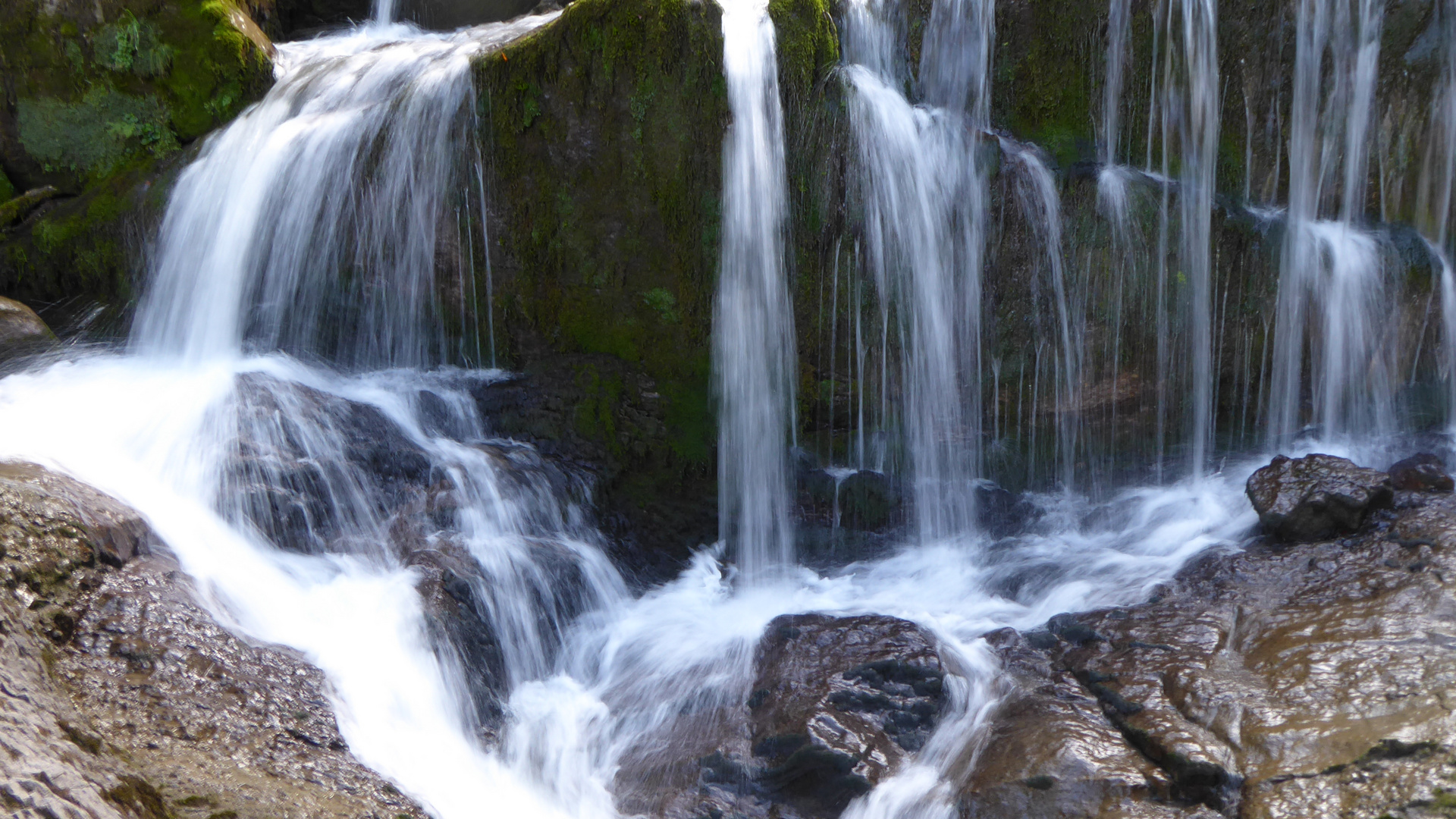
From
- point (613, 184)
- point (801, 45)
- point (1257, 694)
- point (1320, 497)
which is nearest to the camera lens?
point (1257, 694)

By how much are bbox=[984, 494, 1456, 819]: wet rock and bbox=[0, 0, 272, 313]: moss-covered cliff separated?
6.97 meters

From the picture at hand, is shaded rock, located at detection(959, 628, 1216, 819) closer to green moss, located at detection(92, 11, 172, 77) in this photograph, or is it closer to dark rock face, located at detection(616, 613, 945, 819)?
dark rock face, located at detection(616, 613, 945, 819)

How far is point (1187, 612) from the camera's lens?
14.5ft

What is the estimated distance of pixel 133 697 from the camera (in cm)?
316

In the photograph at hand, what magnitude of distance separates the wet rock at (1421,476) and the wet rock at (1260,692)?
0.30 m

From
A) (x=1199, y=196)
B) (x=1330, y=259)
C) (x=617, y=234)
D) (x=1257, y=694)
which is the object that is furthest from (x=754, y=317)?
(x=1330, y=259)

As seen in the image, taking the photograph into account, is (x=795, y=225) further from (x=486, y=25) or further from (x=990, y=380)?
(x=486, y=25)

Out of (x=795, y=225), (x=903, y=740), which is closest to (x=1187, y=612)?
(x=903, y=740)

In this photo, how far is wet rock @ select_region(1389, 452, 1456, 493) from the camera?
5051 millimetres

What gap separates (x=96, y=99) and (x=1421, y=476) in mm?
9527

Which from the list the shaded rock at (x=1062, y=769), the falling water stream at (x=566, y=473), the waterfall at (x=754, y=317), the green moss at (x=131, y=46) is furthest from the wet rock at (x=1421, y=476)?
the green moss at (x=131, y=46)

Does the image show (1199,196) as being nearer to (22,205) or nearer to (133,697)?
(133,697)

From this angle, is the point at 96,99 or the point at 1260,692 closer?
the point at 1260,692

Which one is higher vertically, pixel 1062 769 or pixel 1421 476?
pixel 1421 476
